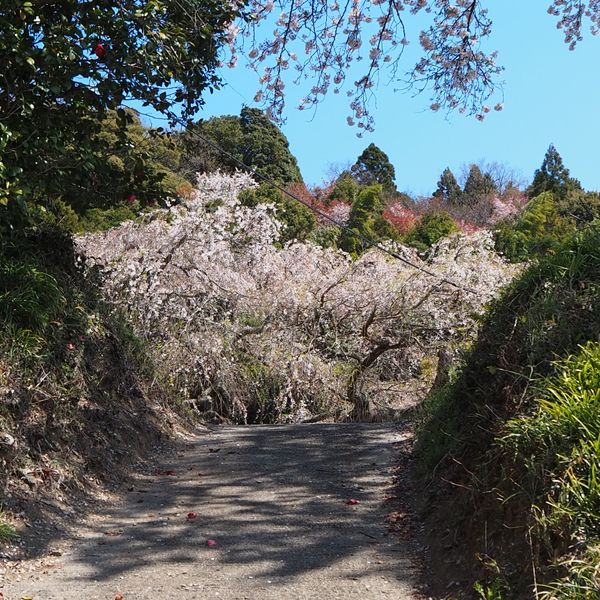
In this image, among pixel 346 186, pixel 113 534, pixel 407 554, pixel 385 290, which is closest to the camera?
pixel 407 554

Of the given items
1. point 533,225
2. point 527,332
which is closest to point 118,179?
point 527,332

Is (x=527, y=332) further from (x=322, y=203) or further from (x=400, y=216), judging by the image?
(x=400, y=216)

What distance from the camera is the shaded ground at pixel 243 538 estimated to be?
391 cm

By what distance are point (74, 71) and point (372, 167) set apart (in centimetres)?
4114

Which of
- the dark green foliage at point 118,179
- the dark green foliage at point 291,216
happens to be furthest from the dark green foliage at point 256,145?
the dark green foliage at point 118,179

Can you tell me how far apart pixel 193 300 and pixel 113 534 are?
311 inches

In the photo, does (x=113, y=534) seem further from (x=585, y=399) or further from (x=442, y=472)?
(x=585, y=399)

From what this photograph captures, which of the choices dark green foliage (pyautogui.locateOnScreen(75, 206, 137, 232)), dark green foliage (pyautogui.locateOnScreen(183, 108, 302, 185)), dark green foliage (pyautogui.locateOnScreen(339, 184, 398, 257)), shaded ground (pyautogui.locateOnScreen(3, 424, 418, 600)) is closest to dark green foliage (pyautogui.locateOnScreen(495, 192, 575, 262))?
dark green foliage (pyautogui.locateOnScreen(339, 184, 398, 257))

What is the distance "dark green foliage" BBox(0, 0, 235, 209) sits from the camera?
555cm

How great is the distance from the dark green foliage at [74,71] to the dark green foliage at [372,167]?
1531 inches

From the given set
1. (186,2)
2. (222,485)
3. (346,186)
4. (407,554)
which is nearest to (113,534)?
(222,485)

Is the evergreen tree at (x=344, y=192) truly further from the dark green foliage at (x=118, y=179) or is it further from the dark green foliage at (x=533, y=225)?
the dark green foliage at (x=118, y=179)

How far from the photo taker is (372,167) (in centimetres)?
4584

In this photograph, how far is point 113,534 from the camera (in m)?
5.00
